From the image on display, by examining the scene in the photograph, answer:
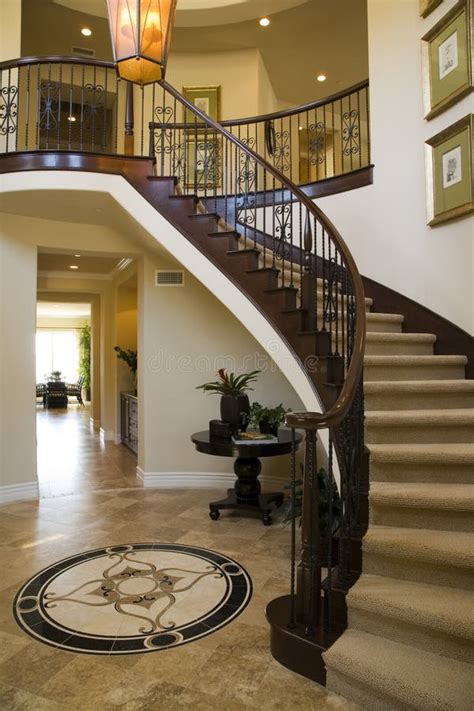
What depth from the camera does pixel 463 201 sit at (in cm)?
376

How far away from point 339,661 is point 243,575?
1331 mm

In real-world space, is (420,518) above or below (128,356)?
below

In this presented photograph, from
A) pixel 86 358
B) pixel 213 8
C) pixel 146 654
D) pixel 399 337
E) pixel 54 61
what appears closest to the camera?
pixel 146 654

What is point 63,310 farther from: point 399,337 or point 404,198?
point 399,337

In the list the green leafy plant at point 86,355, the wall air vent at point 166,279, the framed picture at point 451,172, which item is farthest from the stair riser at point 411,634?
the green leafy plant at point 86,355

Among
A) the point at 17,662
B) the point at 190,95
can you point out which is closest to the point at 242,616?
the point at 17,662

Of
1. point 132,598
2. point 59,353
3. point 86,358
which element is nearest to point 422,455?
point 132,598

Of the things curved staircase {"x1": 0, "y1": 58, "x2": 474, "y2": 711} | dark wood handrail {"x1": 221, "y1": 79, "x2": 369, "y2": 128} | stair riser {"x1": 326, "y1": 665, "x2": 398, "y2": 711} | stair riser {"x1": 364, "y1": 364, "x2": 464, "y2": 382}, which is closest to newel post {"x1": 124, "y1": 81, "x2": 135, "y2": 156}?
dark wood handrail {"x1": 221, "y1": 79, "x2": 369, "y2": 128}

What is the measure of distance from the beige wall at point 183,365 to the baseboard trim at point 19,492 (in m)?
1.21

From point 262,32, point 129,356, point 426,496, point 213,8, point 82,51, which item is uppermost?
point 82,51

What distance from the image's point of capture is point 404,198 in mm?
4465

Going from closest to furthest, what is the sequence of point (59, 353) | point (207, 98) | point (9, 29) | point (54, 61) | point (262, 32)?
point (54, 61) < point (9, 29) < point (262, 32) < point (207, 98) < point (59, 353)

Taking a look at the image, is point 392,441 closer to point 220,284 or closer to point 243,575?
point 243,575

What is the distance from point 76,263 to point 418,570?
6549 mm
